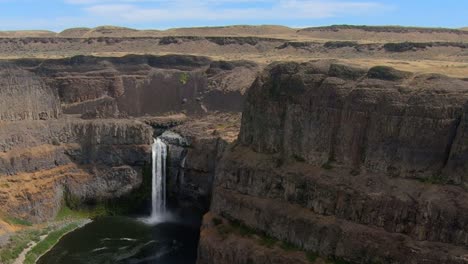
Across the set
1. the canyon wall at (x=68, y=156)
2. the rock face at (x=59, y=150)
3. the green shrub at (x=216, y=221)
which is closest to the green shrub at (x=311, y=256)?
the green shrub at (x=216, y=221)

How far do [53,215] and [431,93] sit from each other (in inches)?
1737

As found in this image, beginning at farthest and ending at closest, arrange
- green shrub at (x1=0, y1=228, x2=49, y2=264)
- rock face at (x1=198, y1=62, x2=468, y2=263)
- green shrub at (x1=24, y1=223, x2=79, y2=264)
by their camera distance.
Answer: green shrub at (x1=24, y1=223, x2=79, y2=264), green shrub at (x1=0, y1=228, x2=49, y2=264), rock face at (x1=198, y1=62, x2=468, y2=263)

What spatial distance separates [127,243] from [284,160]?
2025cm

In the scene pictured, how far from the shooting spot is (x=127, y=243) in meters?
60.4

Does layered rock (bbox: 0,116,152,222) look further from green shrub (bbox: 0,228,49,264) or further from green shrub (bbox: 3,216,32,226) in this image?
green shrub (bbox: 0,228,49,264)

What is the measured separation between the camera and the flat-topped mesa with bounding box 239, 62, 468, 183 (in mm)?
41250

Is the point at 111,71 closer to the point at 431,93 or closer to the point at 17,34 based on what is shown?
the point at 431,93

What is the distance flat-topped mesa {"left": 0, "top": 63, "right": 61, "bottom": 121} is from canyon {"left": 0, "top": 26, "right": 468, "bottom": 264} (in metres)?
0.17

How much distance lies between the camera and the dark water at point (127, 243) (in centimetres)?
5641

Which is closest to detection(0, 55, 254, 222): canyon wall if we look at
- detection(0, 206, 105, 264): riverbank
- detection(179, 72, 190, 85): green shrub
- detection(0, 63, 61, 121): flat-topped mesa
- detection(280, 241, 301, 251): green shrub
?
detection(0, 63, 61, 121): flat-topped mesa

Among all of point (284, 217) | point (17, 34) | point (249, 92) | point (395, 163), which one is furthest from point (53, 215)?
point (17, 34)

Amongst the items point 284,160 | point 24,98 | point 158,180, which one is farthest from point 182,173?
point 24,98

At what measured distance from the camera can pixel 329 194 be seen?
4419cm

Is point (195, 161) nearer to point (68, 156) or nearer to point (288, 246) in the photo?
point (68, 156)
